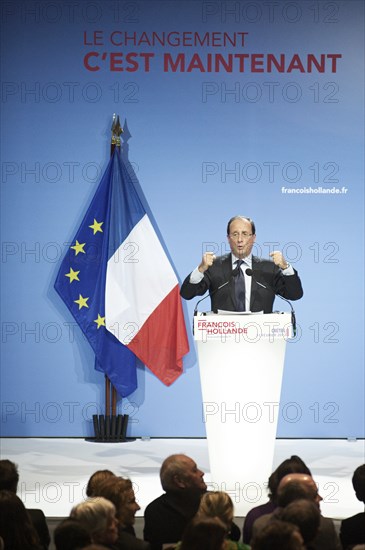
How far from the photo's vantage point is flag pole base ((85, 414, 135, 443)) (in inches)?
330

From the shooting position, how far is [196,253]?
8.53 m

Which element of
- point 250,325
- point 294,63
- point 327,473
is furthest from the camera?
point 294,63

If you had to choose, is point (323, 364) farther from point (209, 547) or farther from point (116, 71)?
point (209, 547)

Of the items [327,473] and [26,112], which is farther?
[26,112]

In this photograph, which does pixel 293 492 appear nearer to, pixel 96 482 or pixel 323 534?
pixel 323 534

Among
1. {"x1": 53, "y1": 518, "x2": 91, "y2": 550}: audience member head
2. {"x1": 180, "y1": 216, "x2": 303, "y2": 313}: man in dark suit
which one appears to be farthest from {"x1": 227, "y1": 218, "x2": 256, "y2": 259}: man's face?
{"x1": 53, "y1": 518, "x2": 91, "y2": 550}: audience member head

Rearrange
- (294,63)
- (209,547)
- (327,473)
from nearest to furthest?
(209,547), (327,473), (294,63)

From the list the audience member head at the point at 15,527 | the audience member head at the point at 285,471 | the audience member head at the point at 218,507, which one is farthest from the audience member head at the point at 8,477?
the audience member head at the point at 285,471

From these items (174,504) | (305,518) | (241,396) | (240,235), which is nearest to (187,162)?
(240,235)

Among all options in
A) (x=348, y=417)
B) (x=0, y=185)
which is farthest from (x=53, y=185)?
(x=348, y=417)

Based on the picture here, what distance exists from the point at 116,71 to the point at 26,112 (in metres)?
0.82

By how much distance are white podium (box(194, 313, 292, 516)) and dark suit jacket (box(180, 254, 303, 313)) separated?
559mm

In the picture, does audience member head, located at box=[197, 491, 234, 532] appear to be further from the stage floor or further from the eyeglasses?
the eyeglasses

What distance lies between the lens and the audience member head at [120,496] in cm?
422
